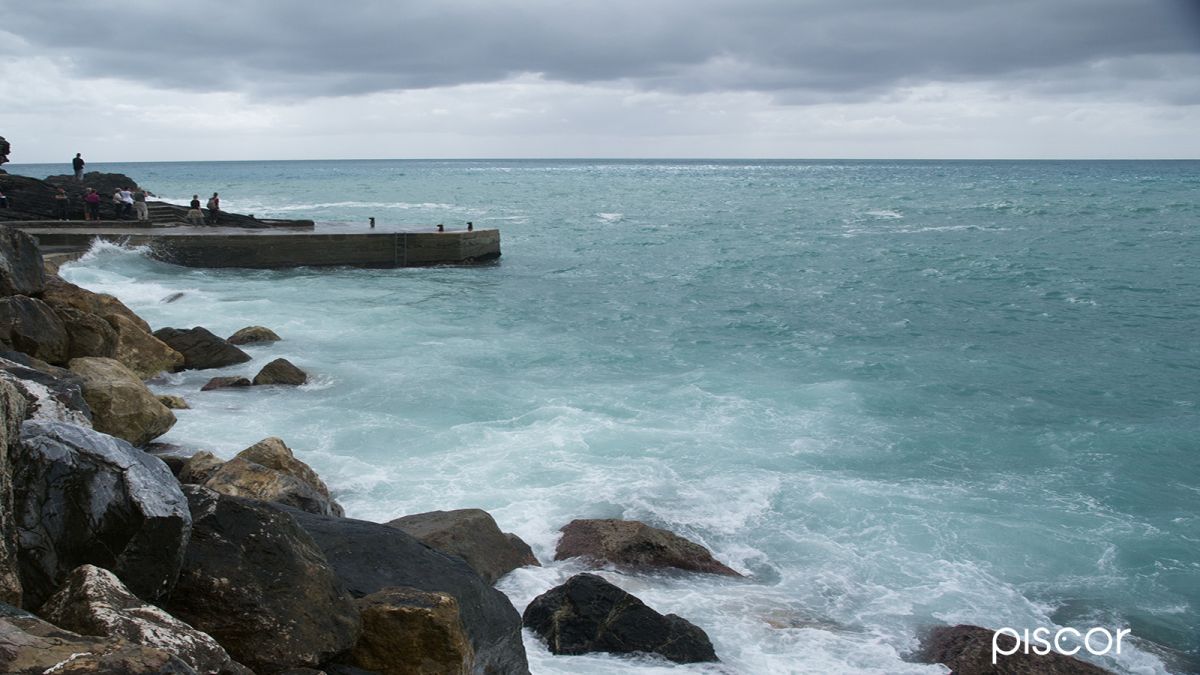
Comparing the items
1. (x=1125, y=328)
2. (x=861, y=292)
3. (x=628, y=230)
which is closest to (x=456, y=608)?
(x=1125, y=328)

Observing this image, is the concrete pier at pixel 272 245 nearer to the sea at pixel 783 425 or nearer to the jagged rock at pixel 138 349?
the sea at pixel 783 425

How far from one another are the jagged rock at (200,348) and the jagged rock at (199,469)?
8.19 metres

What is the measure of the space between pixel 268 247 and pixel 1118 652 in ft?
91.1

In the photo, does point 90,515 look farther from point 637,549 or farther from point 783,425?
point 783,425

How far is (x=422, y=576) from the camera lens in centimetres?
694

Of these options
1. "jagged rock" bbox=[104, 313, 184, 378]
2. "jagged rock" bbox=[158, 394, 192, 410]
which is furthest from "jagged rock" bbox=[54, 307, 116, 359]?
"jagged rock" bbox=[158, 394, 192, 410]

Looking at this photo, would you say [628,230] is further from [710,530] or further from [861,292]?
[710,530]

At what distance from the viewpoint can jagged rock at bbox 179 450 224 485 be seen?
9.46 metres

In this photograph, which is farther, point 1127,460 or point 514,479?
point 1127,460

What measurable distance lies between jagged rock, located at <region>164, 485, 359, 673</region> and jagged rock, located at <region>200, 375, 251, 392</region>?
10873 mm

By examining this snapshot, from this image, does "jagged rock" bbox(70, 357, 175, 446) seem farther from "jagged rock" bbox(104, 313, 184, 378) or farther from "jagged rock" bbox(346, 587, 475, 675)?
"jagged rock" bbox(346, 587, 475, 675)

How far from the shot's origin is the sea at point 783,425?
9.93m

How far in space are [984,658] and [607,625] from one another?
3202 mm

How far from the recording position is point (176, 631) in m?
4.57
